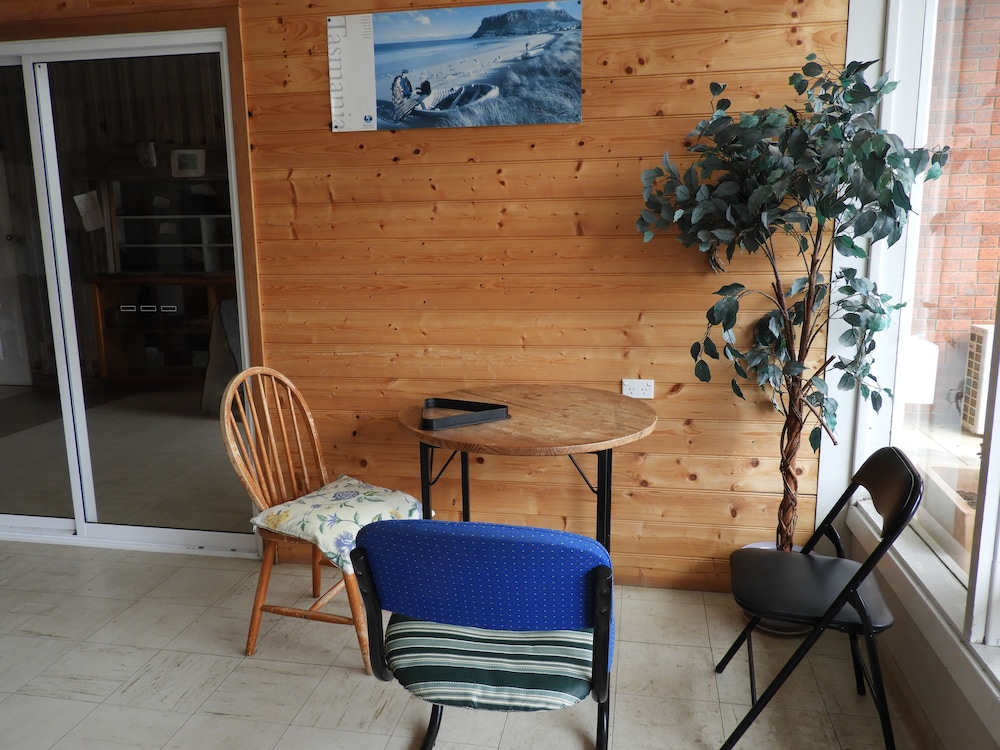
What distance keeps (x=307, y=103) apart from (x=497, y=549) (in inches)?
88.9

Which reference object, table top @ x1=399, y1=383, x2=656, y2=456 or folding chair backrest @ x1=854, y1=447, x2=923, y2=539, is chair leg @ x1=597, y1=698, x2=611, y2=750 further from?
folding chair backrest @ x1=854, y1=447, x2=923, y2=539

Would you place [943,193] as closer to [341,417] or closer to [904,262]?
[904,262]

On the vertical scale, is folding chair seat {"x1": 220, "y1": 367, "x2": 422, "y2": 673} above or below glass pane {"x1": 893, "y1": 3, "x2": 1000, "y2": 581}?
below

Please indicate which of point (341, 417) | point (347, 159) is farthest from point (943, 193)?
point (341, 417)

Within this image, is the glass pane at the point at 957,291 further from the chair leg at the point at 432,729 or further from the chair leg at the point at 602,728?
the chair leg at the point at 432,729

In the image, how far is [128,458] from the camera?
3.59 metres

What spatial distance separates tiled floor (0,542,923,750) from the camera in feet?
7.20

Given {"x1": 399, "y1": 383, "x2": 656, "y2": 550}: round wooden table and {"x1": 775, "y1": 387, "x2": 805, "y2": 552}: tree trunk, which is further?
{"x1": 775, "y1": 387, "x2": 805, "y2": 552}: tree trunk

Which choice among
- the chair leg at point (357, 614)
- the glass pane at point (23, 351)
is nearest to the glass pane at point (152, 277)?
the glass pane at point (23, 351)

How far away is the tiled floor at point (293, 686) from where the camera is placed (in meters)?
2.19

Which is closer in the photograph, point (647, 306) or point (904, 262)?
point (904, 262)

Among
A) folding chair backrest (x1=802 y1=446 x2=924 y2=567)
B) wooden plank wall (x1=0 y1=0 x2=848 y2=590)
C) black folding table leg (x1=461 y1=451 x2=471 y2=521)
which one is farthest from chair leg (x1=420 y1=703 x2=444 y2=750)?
folding chair backrest (x1=802 y1=446 x2=924 y2=567)

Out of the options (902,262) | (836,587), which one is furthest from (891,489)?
(902,262)

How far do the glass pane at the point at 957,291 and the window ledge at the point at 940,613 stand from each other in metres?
0.06
